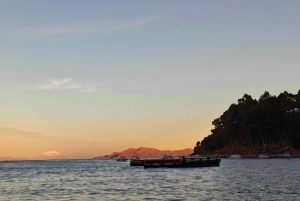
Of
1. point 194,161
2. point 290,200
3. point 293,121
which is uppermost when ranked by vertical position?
point 293,121

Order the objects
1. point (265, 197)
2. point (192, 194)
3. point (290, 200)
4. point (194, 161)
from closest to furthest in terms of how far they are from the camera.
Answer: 1. point (290, 200)
2. point (265, 197)
3. point (192, 194)
4. point (194, 161)

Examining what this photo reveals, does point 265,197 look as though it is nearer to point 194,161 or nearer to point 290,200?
point 290,200

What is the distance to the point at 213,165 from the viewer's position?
428 ft

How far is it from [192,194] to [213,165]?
8603cm

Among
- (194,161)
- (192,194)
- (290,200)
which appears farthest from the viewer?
(194,161)

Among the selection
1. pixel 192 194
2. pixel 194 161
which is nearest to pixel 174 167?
pixel 194 161

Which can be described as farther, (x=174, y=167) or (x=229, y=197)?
(x=174, y=167)

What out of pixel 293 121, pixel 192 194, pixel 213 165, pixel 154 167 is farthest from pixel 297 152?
pixel 192 194

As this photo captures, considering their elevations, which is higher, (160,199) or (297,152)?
(297,152)

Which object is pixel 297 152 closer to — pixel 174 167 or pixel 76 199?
pixel 174 167

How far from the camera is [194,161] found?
421 feet

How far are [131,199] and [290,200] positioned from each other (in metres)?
17.1

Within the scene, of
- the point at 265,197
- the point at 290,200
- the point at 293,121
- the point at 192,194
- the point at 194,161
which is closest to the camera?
the point at 290,200

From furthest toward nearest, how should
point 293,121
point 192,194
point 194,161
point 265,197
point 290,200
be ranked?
point 293,121 → point 194,161 → point 192,194 → point 265,197 → point 290,200
